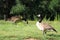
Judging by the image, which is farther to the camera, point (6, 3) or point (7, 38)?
point (6, 3)

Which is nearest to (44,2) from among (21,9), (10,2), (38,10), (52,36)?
(38,10)

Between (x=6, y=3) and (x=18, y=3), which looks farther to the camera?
(x=6, y=3)

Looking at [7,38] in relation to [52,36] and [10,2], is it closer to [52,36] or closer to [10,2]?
[52,36]

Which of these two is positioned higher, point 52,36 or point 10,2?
point 10,2

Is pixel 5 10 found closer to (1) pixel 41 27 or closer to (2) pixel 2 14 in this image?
(2) pixel 2 14

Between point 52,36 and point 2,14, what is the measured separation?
1464 cm

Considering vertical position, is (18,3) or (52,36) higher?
(18,3)

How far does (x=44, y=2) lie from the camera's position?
21047 millimetres

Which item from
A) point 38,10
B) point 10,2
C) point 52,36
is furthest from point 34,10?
point 52,36

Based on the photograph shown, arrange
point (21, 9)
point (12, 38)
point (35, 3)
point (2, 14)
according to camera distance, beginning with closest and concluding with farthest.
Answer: point (12, 38) → point (21, 9) → point (35, 3) → point (2, 14)

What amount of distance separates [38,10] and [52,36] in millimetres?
12274

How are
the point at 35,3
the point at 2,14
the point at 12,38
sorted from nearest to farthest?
1. the point at 12,38
2. the point at 35,3
3. the point at 2,14

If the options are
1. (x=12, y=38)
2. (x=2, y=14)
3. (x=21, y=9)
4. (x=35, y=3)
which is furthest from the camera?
(x=2, y=14)

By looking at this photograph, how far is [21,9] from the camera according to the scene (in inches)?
797
